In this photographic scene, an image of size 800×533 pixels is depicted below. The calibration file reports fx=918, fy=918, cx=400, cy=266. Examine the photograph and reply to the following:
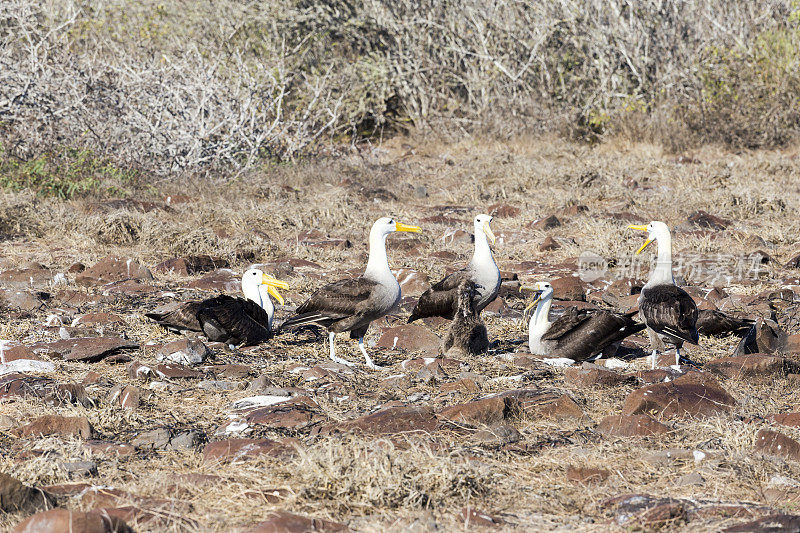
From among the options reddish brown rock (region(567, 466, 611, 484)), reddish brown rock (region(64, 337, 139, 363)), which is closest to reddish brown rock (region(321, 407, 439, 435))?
reddish brown rock (region(567, 466, 611, 484))

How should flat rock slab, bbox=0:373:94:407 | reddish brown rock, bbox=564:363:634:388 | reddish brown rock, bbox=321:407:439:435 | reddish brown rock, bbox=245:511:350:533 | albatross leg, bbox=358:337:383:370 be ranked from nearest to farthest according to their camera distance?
reddish brown rock, bbox=245:511:350:533, reddish brown rock, bbox=321:407:439:435, flat rock slab, bbox=0:373:94:407, reddish brown rock, bbox=564:363:634:388, albatross leg, bbox=358:337:383:370

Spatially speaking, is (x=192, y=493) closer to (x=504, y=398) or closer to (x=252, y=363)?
(x=504, y=398)

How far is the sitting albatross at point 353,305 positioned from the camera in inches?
265

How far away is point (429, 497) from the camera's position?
3.87 metres

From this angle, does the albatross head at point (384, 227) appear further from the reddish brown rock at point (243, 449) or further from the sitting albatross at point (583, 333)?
the reddish brown rock at point (243, 449)

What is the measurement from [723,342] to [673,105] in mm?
11381

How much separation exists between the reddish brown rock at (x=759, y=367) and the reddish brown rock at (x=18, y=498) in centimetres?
420

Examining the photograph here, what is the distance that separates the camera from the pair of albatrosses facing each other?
20.9ft

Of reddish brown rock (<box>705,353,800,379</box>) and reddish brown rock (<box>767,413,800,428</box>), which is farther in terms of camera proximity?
reddish brown rock (<box>705,353,800,379</box>)

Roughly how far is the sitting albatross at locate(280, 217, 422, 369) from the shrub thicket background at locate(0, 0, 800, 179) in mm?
6983

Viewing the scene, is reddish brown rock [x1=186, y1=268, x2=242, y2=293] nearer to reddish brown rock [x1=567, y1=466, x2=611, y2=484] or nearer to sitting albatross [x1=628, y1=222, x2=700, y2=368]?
sitting albatross [x1=628, y1=222, x2=700, y2=368]

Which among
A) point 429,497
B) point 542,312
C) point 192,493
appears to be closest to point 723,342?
point 542,312

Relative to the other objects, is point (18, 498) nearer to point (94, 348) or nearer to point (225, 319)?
point (94, 348)

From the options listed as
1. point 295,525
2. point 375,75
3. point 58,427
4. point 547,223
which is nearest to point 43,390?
point 58,427
